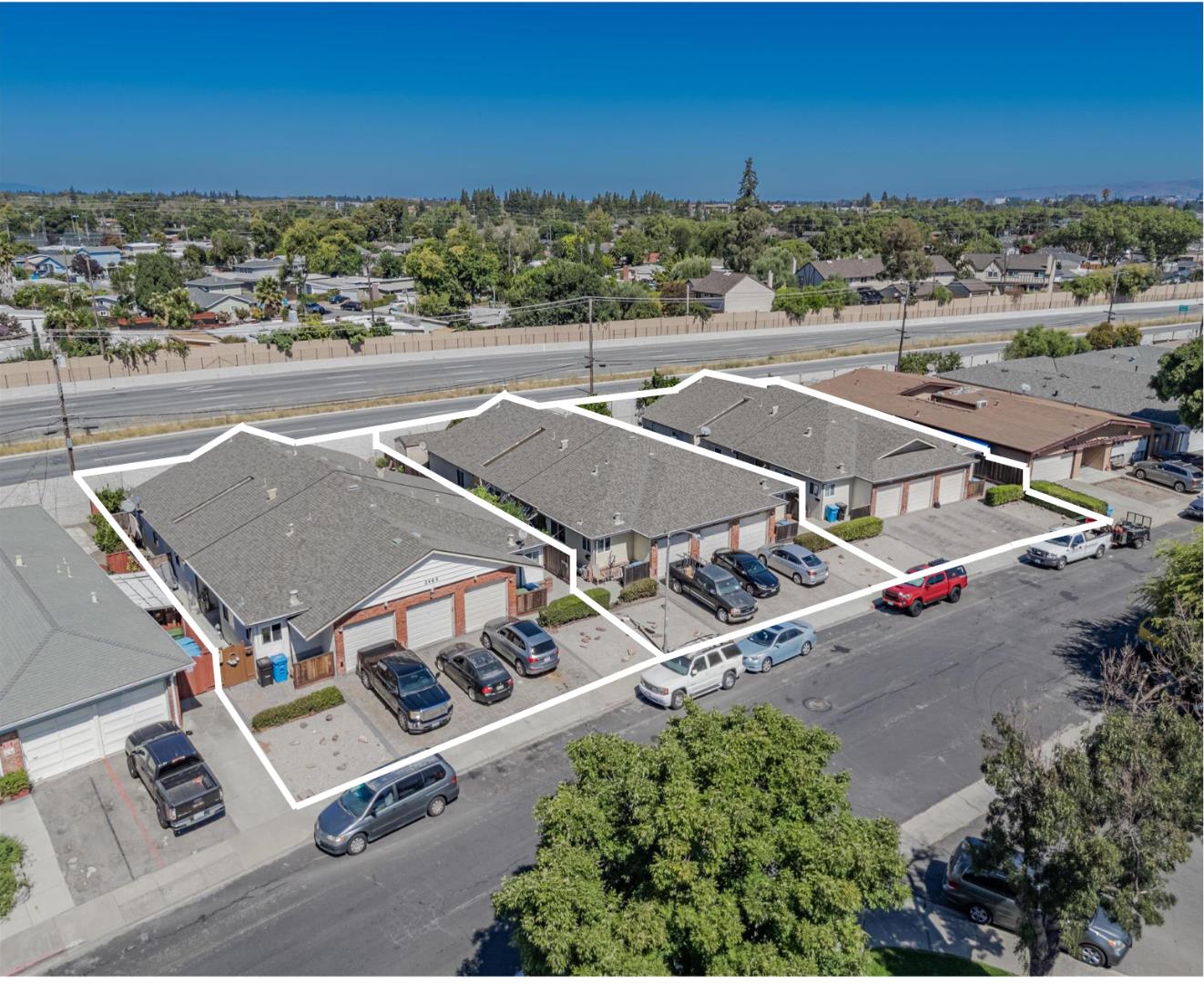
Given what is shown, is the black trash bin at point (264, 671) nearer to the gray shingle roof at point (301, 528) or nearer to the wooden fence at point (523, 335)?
the gray shingle roof at point (301, 528)

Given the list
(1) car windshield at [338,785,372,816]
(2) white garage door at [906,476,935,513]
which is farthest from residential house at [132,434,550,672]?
(2) white garage door at [906,476,935,513]

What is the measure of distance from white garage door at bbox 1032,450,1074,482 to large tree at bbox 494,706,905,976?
39.0 m

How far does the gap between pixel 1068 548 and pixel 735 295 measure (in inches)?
3242

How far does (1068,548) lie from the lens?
123 feet

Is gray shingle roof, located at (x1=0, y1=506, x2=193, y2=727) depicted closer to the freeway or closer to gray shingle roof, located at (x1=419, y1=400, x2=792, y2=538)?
gray shingle roof, located at (x1=419, y1=400, x2=792, y2=538)

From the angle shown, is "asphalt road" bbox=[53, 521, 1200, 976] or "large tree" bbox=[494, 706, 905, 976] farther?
"asphalt road" bbox=[53, 521, 1200, 976]

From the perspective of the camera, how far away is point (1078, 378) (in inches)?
2344

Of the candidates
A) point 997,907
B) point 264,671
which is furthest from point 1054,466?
point 264,671

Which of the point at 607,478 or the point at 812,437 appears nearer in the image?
the point at 607,478

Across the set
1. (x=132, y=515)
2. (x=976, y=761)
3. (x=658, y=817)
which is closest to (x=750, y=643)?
(x=976, y=761)

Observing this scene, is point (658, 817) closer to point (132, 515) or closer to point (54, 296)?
point (132, 515)

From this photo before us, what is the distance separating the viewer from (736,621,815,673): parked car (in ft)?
95.3

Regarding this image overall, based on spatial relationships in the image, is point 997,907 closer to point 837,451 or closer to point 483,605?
point 483,605

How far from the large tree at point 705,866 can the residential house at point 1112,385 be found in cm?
4626
